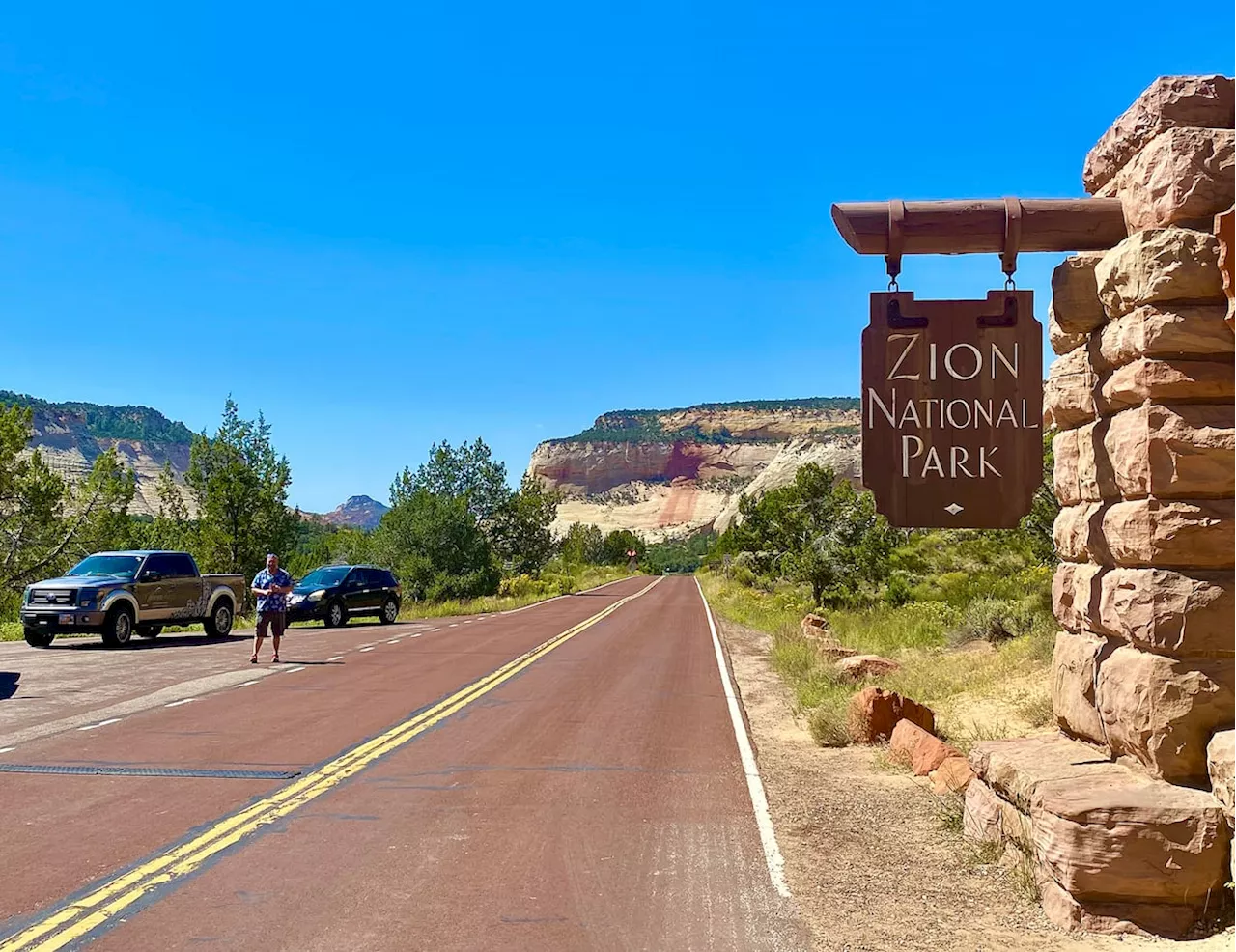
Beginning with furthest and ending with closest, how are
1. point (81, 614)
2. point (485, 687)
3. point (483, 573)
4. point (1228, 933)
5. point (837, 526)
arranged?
point (483, 573)
point (837, 526)
point (81, 614)
point (485, 687)
point (1228, 933)

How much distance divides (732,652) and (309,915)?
18.2m

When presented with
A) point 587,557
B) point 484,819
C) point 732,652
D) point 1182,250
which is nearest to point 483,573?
point 732,652

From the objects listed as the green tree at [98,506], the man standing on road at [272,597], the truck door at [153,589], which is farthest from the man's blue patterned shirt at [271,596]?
the green tree at [98,506]

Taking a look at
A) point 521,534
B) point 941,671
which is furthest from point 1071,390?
point 521,534

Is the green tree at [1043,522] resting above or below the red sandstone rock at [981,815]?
above

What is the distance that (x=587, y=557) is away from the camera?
406 feet

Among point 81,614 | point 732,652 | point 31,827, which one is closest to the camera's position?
point 31,827

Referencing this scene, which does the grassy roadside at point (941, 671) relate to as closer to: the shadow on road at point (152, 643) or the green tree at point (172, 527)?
the shadow on road at point (152, 643)

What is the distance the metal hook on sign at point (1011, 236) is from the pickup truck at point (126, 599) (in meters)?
19.9

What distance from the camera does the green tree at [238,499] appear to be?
41375 millimetres

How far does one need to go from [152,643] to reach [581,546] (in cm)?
8754

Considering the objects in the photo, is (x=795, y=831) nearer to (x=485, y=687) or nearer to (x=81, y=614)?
(x=485, y=687)

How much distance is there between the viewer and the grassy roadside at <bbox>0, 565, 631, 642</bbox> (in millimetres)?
28672

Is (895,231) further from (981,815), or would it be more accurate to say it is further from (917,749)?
(917,749)
